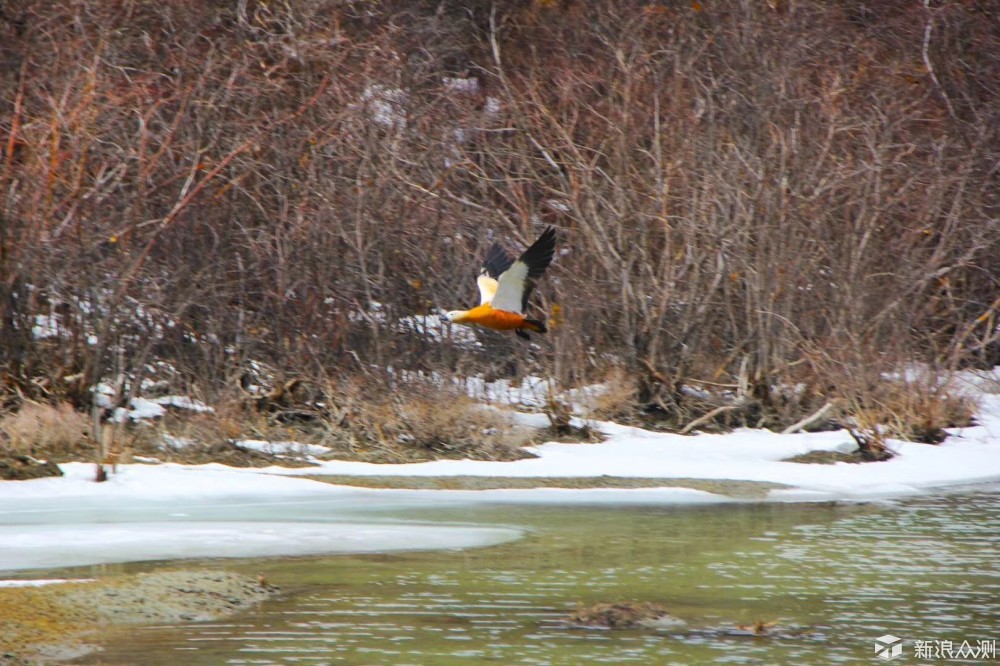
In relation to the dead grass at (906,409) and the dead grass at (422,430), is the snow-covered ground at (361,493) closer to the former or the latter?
the dead grass at (906,409)

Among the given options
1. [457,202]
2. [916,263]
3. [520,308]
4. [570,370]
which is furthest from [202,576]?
[916,263]

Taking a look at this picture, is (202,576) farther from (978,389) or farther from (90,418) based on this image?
(978,389)

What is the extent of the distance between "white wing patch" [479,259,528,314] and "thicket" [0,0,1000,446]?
366 centimetres

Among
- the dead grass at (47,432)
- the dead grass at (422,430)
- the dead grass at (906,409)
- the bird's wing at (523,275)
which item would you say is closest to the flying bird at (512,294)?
the bird's wing at (523,275)

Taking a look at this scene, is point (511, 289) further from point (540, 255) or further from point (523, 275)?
point (540, 255)

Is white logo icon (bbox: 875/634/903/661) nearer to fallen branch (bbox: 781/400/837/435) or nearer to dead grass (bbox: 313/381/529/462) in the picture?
dead grass (bbox: 313/381/529/462)

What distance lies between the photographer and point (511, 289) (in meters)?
14.4

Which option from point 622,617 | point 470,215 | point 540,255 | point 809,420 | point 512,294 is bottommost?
point 622,617

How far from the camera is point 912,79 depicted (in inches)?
985

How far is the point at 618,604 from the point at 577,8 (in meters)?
20.9

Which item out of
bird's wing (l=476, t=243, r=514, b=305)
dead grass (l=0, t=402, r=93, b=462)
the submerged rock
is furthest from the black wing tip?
the submerged rock

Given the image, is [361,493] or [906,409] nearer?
[361,493]

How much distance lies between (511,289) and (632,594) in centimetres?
561

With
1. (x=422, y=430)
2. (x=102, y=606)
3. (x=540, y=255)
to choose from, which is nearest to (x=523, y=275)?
(x=540, y=255)
